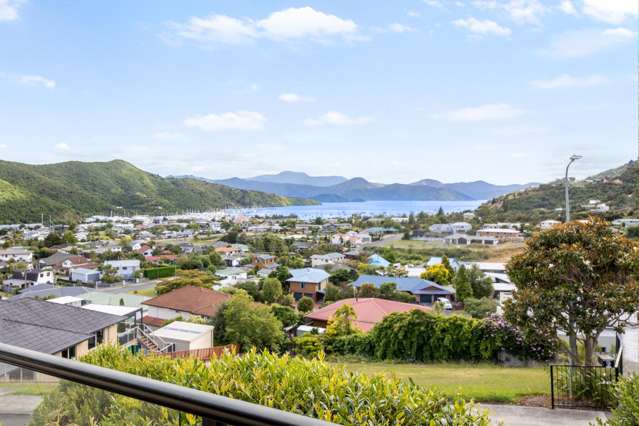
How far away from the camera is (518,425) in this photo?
438 cm

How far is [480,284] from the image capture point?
880 inches

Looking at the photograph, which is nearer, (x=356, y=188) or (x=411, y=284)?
(x=411, y=284)

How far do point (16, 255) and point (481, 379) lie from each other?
35433 mm

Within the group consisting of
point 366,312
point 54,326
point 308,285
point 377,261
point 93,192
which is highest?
point 93,192

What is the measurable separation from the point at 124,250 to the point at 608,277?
126ft

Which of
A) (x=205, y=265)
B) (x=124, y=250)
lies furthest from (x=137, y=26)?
(x=124, y=250)

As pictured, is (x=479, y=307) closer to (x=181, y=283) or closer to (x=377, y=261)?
(x=181, y=283)

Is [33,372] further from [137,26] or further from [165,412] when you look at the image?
[137,26]

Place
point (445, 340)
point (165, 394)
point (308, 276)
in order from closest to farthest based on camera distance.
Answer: point (165, 394) → point (445, 340) → point (308, 276)

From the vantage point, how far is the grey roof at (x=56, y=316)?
33.2 feet

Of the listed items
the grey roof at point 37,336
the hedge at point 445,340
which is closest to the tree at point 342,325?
the hedge at point 445,340

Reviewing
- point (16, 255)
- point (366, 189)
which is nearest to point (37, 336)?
point (16, 255)

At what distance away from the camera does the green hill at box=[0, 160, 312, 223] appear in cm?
3881

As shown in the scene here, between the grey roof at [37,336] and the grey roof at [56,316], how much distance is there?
30 centimetres
